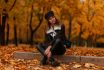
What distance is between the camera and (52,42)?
7492mm

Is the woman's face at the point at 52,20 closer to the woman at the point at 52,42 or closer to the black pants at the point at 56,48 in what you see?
the woman at the point at 52,42

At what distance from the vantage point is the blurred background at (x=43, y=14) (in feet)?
58.9

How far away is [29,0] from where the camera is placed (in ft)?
51.0

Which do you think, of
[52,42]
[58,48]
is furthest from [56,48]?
[52,42]

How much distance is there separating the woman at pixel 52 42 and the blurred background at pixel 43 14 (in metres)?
7.87

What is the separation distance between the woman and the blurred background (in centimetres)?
787

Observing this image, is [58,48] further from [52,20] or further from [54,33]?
[52,20]

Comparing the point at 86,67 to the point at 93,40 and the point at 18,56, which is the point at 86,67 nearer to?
the point at 18,56

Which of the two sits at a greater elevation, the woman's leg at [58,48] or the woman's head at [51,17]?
the woman's head at [51,17]

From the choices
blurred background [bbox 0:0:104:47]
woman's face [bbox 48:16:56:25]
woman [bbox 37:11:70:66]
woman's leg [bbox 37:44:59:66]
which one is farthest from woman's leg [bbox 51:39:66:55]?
blurred background [bbox 0:0:104:47]

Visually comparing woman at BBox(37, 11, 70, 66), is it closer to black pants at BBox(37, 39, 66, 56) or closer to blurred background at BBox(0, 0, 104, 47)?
black pants at BBox(37, 39, 66, 56)

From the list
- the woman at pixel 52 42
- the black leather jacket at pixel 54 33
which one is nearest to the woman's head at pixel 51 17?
the woman at pixel 52 42

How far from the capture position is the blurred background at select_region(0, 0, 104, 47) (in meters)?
18.0

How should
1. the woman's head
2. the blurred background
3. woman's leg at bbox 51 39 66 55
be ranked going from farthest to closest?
the blurred background, the woman's head, woman's leg at bbox 51 39 66 55
